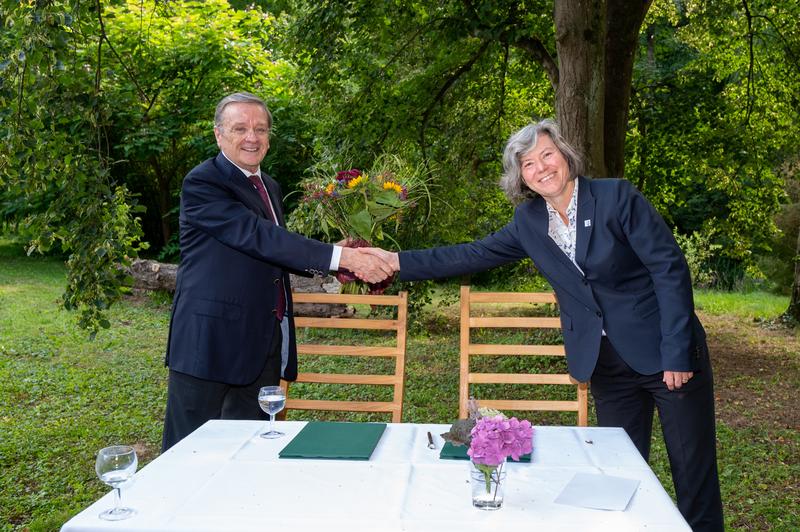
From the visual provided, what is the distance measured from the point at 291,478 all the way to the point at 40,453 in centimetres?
355

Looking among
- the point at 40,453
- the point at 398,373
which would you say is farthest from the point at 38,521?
the point at 398,373

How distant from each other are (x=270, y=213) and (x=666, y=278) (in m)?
1.63

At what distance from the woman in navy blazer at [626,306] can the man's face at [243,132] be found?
994 mm

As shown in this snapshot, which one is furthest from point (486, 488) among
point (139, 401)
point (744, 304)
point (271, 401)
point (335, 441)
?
point (744, 304)

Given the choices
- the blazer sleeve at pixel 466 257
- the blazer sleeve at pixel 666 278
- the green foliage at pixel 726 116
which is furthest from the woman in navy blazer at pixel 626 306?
the green foliage at pixel 726 116

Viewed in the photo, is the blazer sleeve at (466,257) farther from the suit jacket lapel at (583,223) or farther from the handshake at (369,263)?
the suit jacket lapel at (583,223)

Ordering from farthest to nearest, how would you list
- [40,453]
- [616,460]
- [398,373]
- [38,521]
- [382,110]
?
[382,110], [40,453], [38,521], [398,373], [616,460]

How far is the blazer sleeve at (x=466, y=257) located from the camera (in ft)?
10.6

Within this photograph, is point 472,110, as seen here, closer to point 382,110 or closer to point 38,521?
point 382,110

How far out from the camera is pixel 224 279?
2934 millimetres

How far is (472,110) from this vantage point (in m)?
8.30

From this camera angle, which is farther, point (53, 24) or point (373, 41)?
point (373, 41)

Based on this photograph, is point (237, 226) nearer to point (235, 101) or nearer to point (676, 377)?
point (235, 101)

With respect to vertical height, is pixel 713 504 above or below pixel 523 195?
below
